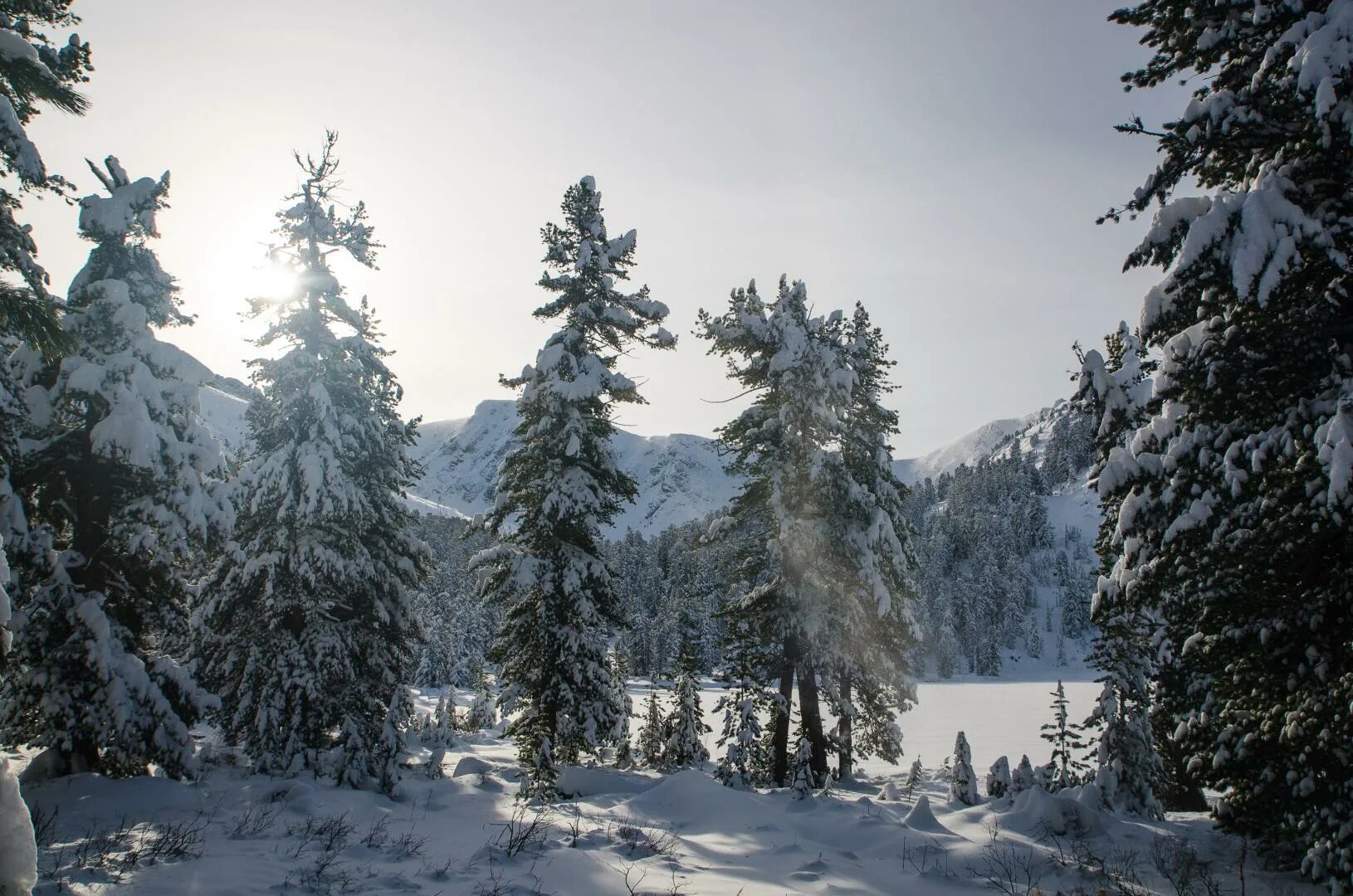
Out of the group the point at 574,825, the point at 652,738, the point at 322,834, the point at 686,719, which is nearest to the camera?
the point at 322,834

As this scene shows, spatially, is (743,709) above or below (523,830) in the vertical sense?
above

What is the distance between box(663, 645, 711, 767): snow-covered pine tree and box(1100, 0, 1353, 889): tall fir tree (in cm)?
1562

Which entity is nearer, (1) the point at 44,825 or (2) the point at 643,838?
(1) the point at 44,825

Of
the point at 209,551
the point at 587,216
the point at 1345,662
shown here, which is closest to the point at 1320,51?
the point at 1345,662

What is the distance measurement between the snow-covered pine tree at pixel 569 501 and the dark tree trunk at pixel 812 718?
4611 millimetres

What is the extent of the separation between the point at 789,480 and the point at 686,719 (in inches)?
392

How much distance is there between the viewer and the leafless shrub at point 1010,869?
24.6 feet

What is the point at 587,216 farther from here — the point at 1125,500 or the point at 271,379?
the point at 1125,500

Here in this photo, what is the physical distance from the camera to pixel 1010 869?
8.15 metres

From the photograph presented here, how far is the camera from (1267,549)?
692 centimetres

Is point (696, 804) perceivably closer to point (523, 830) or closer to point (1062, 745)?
point (523, 830)

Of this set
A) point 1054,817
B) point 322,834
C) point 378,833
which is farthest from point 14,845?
point 1054,817

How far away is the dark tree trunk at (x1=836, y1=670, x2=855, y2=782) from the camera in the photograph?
18.7 m

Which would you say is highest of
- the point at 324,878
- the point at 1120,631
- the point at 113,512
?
the point at 113,512
